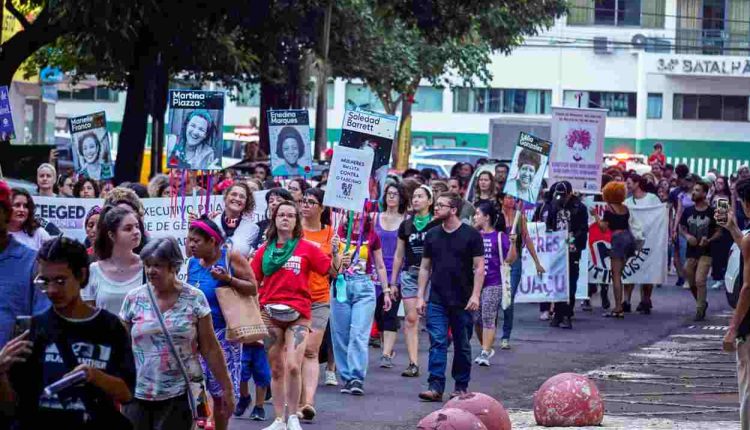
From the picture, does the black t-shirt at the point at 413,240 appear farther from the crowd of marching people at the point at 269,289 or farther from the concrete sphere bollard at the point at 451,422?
the concrete sphere bollard at the point at 451,422

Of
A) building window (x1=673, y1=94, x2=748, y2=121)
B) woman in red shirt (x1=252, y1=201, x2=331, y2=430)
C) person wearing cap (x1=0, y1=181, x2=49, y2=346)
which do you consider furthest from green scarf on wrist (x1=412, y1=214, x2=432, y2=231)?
building window (x1=673, y1=94, x2=748, y2=121)

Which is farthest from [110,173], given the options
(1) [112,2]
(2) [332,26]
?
(2) [332,26]

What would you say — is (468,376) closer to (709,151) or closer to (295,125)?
(295,125)

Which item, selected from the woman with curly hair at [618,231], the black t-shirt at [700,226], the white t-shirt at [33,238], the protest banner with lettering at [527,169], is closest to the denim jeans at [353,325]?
the white t-shirt at [33,238]

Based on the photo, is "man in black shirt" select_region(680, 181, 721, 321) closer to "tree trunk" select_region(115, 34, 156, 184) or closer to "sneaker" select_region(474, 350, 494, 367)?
"sneaker" select_region(474, 350, 494, 367)

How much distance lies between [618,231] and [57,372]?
583 inches

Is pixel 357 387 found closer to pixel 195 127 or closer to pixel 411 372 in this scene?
pixel 411 372

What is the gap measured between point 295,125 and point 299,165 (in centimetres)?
47

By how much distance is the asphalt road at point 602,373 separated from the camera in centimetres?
1159

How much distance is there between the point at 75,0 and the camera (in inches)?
826

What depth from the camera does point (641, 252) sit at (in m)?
21.3

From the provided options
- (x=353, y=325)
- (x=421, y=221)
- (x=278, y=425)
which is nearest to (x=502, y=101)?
(x=421, y=221)

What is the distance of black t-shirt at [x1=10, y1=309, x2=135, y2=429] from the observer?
551cm

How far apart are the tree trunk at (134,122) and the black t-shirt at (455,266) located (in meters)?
12.3
